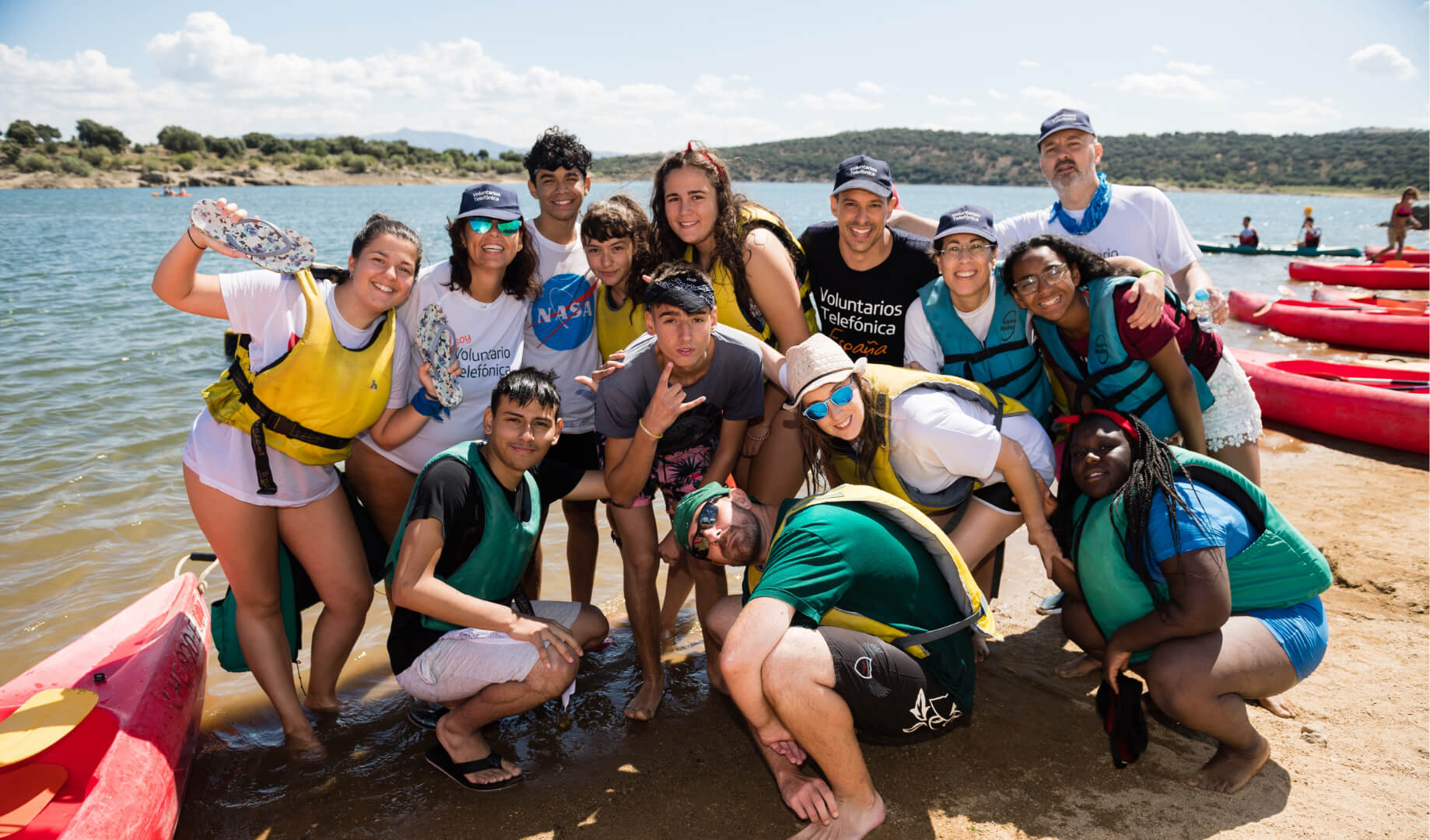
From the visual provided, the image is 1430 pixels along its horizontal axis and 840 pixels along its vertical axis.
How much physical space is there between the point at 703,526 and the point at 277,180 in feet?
282

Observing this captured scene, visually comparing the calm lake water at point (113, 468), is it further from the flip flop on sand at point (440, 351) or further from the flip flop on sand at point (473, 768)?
the flip flop on sand at point (440, 351)

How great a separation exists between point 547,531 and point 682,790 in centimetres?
356

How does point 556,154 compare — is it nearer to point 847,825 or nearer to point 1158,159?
point 847,825

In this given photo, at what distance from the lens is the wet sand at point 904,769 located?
3.31m

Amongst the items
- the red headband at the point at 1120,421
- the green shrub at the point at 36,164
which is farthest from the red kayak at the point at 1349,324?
the green shrub at the point at 36,164

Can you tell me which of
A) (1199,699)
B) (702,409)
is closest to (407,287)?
(702,409)

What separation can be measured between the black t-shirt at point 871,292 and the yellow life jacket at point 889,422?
23.9 inches

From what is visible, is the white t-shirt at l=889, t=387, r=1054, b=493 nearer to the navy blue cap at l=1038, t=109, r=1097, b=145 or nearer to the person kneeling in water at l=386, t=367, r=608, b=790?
the person kneeling in water at l=386, t=367, r=608, b=790

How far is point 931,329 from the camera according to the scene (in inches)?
167

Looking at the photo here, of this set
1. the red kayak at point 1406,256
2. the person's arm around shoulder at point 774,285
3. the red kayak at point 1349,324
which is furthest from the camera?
the red kayak at point 1406,256

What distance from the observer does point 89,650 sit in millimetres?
4020

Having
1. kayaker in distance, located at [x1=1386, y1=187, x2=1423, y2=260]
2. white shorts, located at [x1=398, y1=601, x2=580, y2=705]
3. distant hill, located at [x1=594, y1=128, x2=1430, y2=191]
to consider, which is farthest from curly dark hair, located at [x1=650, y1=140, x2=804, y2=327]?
distant hill, located at [x1=594, y1=128, x2=1430, y2=191]

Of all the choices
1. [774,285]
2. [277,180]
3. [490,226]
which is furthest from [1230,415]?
[277,180]

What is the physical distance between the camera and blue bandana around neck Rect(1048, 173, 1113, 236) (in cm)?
479
